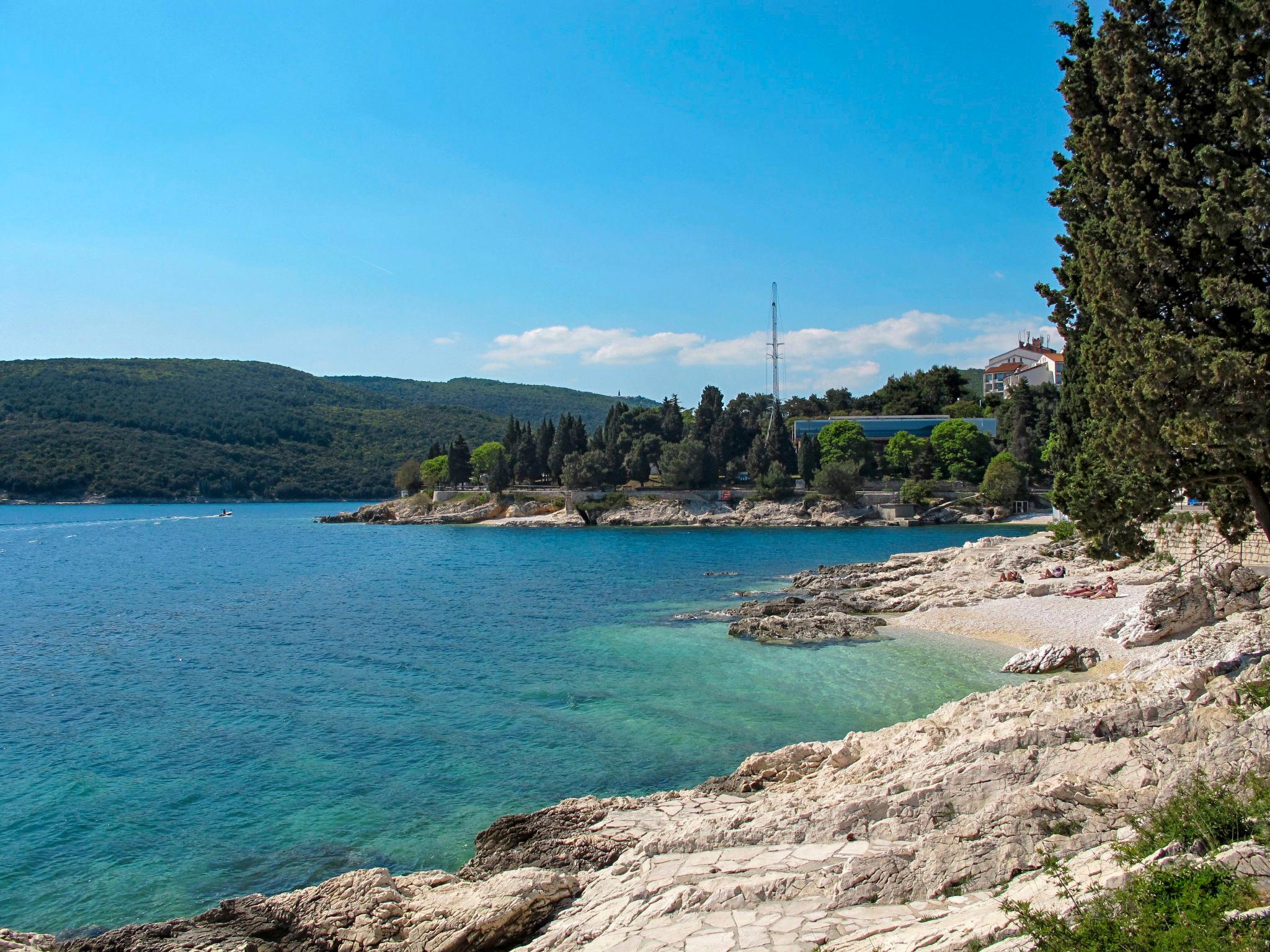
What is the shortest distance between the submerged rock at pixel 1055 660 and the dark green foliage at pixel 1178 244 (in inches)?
228

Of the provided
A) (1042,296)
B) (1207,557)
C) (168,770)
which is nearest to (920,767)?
(1042,296)

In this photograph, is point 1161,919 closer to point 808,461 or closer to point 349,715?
point 349,715

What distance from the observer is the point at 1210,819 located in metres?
6.07

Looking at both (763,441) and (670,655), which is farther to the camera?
(763,441)

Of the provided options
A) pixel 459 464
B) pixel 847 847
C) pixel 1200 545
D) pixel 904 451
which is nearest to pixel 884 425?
pixel 904 451

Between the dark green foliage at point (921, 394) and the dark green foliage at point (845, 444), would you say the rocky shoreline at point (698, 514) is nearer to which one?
the dark green foliage at point (845, 444)

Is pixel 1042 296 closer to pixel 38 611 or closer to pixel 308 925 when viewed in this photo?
pixel 308 925

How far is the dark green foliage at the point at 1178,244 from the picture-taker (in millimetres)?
10031

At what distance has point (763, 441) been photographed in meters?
96.4

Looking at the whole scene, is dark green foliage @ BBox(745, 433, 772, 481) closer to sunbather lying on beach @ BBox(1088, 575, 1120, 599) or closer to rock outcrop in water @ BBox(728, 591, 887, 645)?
rock outcrop in water @ BBox(728, 591, 887, 645)

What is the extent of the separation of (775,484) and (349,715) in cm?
7726

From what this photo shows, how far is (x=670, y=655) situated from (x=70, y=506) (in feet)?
528

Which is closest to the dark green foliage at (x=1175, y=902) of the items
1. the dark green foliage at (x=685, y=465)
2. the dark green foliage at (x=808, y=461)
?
the dark green foliage at (x=685, y=465)

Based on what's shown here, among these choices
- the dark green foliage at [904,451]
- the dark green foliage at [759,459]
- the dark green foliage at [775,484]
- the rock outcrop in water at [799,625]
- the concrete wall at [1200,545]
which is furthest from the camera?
the dark green foliage at [904,451]
